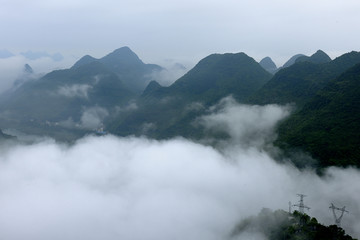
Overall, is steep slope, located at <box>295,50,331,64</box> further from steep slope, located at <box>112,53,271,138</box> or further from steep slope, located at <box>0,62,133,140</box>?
steep slope, located at <box>0,62,133,140</box>

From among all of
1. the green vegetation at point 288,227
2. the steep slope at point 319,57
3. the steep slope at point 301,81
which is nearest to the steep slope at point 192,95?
the steep slope at point 301,81

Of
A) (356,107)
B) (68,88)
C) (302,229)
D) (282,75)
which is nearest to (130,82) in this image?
(68,88)

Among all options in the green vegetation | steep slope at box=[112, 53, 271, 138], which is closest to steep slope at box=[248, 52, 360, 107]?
steep slope at box=[112, 53, 271, 138]

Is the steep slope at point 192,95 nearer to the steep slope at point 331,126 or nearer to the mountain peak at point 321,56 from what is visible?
the mountain peak at point 321,56

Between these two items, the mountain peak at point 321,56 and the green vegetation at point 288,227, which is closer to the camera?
the green vegetation at point 288,227

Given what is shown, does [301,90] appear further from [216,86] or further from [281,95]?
[216,86]
